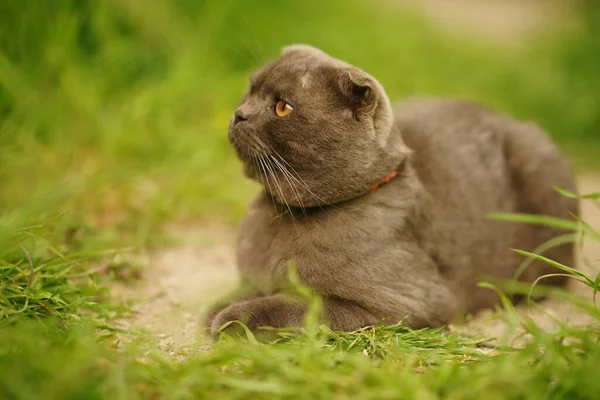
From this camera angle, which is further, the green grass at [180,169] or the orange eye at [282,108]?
the orange eye at [282,108]

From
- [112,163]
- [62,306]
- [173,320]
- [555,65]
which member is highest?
[555,65]

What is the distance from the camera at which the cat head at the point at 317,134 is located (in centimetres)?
199

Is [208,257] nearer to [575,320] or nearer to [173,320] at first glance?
[173,320]

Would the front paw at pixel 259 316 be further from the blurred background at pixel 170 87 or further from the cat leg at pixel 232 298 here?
the blurred background at pixel 170 87

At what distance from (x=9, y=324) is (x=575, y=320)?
2.11 meters

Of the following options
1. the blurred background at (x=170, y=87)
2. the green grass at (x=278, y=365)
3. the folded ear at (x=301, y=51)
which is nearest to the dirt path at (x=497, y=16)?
the blurred background at (x=170, y=87)

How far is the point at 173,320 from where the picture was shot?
2178 millimetres

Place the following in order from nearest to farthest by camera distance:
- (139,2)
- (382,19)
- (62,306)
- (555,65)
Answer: (62,306)
(139,2)
(555,65)
(382,19)

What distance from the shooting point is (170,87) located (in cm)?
369

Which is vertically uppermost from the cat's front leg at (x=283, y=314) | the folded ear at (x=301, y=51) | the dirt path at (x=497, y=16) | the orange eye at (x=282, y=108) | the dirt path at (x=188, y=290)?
the dirt path at (x=497, y=16)

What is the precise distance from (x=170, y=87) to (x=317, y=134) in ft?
6.56

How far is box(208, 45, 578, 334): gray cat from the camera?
1.99m

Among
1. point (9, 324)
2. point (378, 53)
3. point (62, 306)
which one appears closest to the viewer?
point (9, 324)

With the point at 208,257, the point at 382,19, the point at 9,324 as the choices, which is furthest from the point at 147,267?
the point at 382,19
